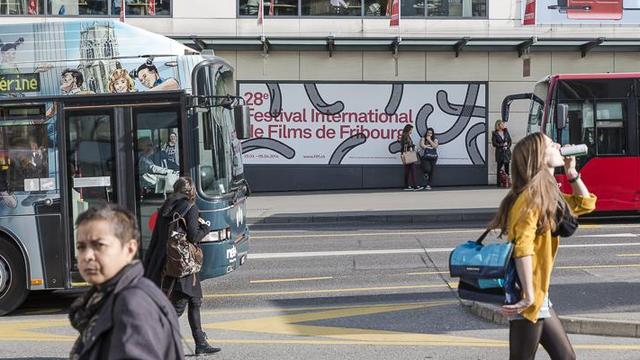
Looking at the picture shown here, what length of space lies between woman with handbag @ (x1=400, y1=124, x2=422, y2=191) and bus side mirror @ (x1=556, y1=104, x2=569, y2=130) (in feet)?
24.6

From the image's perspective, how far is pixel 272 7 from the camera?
25234 mm

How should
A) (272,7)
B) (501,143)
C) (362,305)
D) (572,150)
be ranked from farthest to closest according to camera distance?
(272,7) < (501,143) < (362,305) < (572,150)

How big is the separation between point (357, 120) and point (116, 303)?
74.2ft

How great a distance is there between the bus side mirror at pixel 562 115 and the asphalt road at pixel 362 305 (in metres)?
2.91

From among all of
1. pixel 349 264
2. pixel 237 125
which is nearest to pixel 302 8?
pixel 349 264

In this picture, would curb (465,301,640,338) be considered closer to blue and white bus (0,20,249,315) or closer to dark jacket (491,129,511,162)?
blue and white bus (0,20,249,315)

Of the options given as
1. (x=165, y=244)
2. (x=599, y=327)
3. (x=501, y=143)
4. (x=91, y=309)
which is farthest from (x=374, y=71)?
(x=91, y=309)

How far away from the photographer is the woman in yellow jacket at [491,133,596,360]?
4.81 meters

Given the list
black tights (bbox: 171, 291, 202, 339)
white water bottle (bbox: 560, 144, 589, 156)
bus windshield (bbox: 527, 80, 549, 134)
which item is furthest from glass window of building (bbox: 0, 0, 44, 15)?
white water bottle (bbox: 560, 144, 589, 156)

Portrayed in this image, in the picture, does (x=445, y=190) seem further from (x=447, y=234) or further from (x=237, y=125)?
(x=237, y=125)

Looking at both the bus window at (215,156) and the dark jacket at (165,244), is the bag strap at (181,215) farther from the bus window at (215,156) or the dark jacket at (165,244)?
the bus window at (215,156)

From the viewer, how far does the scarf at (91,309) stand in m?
3.16

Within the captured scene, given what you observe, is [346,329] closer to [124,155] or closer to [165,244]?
[165,244]

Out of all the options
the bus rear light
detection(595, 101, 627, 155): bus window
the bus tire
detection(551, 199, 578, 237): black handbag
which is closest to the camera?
detection(551, 199, 578, 237): black handbag
